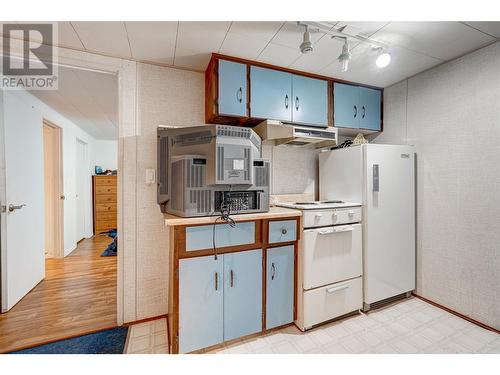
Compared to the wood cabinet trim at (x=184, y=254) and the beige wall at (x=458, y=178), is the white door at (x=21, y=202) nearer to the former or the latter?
the wood cabinet trim at (x=184, y=254)

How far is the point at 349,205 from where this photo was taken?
1898mm

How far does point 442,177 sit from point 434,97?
2.48 ft

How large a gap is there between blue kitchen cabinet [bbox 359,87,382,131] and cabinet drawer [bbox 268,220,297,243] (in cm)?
144

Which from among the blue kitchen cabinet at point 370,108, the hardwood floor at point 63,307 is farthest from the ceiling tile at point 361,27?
the hardwood floor at point 63,307

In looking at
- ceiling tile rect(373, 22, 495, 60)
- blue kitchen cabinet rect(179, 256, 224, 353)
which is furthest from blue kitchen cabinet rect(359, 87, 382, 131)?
blue kitchen cabinet rect(179, 256, 224, 353)

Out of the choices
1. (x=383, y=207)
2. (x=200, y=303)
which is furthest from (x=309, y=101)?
(x=200, y=303)

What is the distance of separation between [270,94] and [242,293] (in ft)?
5.35

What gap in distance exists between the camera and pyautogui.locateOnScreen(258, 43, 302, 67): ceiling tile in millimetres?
1696

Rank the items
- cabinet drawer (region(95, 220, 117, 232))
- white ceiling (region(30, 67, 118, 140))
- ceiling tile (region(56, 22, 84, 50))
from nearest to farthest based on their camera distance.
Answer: ceiling tile (region(56, 22, 84, 50)) → white ceiling (region(30, 67, 118, 140)) → cabinet drawer (region(95, 220, 117, 232))

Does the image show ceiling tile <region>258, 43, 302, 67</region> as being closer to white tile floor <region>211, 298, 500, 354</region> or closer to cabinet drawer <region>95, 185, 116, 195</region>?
white tile floor <region>211, 298, 500, 354</region>

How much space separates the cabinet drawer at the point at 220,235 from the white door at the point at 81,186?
3920 millimetres

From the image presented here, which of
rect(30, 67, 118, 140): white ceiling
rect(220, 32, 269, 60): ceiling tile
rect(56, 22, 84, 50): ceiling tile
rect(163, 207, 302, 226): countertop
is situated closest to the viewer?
rect(163, 207, 302, 226): countertop
